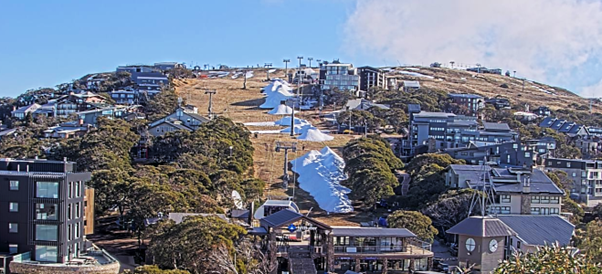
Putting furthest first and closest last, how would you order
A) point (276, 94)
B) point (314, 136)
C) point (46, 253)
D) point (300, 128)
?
1. point (276, 94)
2. point (300, 128)
3. point (314, 136)
4. point (46, 253)

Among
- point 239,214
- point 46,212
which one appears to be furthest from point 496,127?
point 46,212

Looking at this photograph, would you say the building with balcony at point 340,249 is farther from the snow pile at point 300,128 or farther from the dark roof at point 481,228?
the snow pile at point 300,128

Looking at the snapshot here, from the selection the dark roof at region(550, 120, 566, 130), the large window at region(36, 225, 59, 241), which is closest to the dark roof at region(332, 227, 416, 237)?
the large window at region(36, 225, 59, 241)

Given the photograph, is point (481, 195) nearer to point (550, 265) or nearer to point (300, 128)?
point (550, 265)

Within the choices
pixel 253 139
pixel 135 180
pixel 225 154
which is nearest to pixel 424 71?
pixel 253 139

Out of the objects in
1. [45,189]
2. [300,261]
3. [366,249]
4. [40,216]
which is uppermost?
[45,189]
